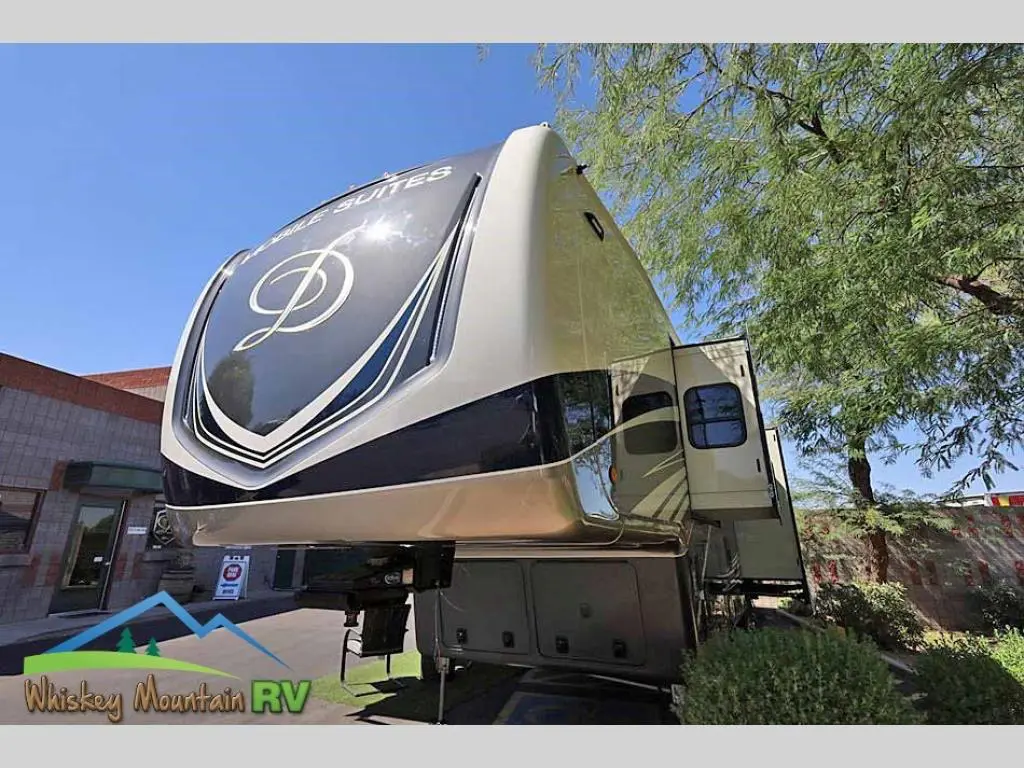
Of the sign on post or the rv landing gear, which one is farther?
the sign on post

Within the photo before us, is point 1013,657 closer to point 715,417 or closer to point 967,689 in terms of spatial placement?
point 967,689

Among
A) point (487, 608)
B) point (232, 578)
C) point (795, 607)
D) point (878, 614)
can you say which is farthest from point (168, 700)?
point (795, 607)

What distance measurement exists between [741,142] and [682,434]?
387 centimetres

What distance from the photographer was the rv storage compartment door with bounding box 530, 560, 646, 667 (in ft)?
12.0

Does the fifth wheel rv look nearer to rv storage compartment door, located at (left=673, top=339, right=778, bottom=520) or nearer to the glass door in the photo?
rv storage compartment door, located at (left=673, top=339, right=778, bottom=520)

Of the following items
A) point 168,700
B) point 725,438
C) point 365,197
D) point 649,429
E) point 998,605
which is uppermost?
point 365,197

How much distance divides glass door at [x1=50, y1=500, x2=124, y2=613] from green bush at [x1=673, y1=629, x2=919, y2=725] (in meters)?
10.5

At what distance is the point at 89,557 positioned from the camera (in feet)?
30.7

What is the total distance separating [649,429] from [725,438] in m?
1.14

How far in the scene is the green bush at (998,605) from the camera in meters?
7.98

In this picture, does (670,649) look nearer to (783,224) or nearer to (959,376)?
(959,376)

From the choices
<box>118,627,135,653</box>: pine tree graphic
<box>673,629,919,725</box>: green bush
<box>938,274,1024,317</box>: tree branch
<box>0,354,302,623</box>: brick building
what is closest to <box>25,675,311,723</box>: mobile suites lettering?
<box>118,627,135,653</box>: pine tree graphic

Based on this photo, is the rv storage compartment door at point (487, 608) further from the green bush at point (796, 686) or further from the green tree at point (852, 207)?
the green tree at point (852, 207)

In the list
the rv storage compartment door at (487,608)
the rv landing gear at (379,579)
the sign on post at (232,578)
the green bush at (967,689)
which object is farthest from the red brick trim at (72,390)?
the green bush at (967,689)
